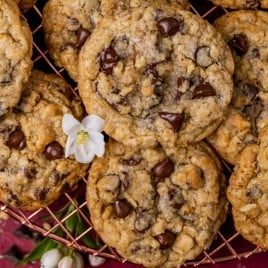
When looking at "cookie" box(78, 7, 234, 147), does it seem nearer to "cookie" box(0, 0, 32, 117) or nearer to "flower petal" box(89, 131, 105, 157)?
"flower petal" box(89, 131, 105, 157)

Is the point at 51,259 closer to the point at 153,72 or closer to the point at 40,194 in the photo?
the point at 40,194

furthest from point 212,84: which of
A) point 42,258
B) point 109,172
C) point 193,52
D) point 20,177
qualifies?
point 42,258

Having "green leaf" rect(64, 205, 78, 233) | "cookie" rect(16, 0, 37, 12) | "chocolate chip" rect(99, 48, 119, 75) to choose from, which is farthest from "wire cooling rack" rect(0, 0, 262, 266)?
"chocolate chip" rect(99, 48, 119, 75)

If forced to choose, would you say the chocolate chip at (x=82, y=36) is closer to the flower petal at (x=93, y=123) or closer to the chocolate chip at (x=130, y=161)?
the flower petal at (x=93, y=123)

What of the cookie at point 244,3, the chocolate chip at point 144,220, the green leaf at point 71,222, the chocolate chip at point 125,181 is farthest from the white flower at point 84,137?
the cookie at point 244,3

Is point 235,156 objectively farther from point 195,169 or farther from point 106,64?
point 106,64

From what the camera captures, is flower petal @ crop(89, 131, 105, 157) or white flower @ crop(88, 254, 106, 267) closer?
flower petal @ crop(89, 131, 105, 157)
